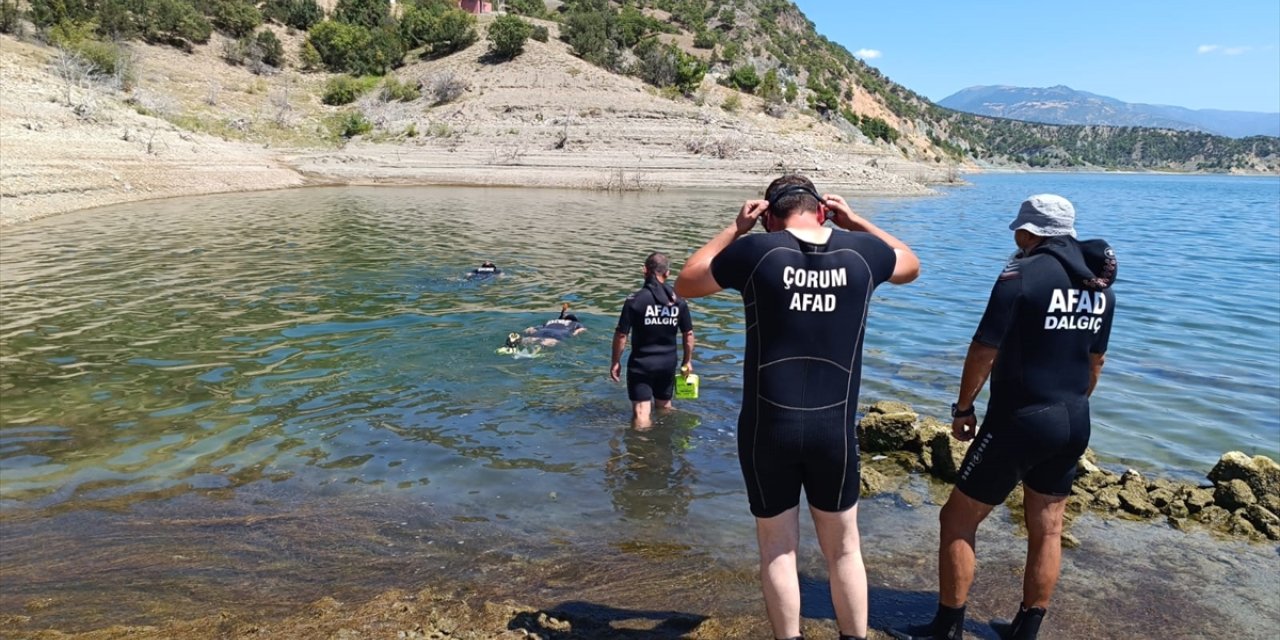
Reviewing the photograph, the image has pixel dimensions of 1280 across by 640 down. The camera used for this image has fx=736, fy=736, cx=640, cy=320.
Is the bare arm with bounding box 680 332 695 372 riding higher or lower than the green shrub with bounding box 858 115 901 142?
lower

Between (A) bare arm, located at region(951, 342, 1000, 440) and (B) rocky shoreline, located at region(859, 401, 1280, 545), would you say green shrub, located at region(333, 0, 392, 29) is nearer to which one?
(B) rocky shoreline, located at region(859, 401, 1280, 545)

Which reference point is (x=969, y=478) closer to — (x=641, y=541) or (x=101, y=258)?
(x=641, y=541)

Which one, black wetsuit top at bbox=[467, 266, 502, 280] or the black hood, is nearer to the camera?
the black hood

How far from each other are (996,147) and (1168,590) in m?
221

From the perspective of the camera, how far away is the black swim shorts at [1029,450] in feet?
12.7

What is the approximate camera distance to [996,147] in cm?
19925

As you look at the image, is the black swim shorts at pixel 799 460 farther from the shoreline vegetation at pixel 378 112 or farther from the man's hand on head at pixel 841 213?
the shoreline vegetation at pixel 378 112

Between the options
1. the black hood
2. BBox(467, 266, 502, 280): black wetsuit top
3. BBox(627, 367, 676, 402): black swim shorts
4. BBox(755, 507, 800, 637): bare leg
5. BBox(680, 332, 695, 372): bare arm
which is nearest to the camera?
BBox(755, 507, 800, 637): bare leg

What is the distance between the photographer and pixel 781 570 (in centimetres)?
359

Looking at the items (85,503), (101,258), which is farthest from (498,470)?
(101,258)

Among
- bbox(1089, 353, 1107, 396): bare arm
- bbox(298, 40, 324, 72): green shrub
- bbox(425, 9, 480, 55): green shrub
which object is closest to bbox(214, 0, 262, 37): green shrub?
bbox(298, 40, 324, 72): green shrub

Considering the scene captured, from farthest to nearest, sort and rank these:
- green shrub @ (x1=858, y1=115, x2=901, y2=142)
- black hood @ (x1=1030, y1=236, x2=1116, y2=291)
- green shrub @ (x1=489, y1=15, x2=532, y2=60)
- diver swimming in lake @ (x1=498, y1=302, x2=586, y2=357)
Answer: green shrub @ (x1=858, y1=115, x2=901, y2=142), green shrub @ (x1=489, y1=15, x2=532, y2=60), diver swimming in lake @ (x1=498, y1=302, x2=586, y2=357), black hood @ (x1=1030, y1=236, x2=1116, y2=291)

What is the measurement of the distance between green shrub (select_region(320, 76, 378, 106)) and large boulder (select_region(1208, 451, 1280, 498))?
60764 millimetres

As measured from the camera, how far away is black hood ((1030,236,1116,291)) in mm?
3811
